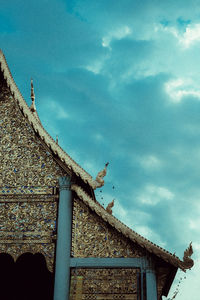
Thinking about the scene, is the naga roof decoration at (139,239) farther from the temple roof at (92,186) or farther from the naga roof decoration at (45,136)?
the naga roof decoration at (45,136)

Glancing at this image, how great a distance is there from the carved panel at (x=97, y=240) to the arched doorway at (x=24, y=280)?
11.2ft

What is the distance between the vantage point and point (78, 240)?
28.2ft

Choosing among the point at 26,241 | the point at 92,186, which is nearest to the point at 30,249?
the point at 26,241

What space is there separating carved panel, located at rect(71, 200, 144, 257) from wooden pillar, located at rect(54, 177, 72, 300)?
0.15m

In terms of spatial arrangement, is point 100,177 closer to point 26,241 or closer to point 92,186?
point 92,186

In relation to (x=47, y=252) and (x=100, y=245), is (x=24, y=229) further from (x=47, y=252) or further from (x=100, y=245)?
(x=100, y=245)

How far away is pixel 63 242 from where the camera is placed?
854cm

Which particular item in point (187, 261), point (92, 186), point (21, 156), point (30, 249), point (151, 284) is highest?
point (21, 156)

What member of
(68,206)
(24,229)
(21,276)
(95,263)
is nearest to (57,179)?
(68,206)

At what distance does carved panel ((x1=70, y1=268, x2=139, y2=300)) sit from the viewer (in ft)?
26.3

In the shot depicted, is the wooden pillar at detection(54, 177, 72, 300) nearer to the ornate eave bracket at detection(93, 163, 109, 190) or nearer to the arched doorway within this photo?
the ornate eave bracket at detection(93, 163, 109, 190)

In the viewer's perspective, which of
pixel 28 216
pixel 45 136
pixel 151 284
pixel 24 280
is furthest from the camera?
pixel 24 280

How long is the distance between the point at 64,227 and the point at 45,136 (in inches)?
89.5

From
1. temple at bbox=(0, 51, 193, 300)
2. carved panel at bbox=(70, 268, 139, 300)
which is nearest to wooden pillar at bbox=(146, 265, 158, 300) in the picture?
temple at bbox=(0, 51, 193, 300)
